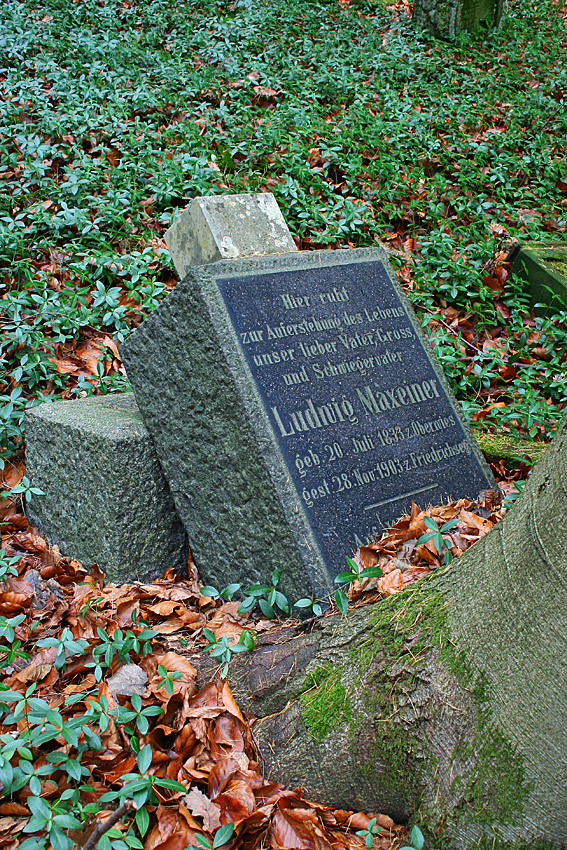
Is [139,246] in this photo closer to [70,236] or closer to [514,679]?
[70,236]

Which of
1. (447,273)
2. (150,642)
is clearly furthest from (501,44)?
(150,642)

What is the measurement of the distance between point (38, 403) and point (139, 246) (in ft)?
6.22

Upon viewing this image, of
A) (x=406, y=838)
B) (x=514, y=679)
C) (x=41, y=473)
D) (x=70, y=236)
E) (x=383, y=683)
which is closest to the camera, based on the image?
(x=514, y=679)

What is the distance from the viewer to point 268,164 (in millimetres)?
6125

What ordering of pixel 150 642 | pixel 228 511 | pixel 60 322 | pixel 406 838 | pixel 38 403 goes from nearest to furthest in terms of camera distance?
pixel 406 838
pixel 150 642
pixel 228 511
pixel 38 403
pixel 60 322

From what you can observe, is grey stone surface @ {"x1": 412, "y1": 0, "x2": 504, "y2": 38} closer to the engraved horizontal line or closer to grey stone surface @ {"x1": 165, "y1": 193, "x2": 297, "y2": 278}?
grey stone surface @ {"x1": 165, "y1": 193, "x2": 297, "y2": 278}

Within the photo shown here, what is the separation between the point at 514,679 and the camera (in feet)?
4.85

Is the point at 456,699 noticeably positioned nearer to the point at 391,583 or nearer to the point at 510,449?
the point at 391,583

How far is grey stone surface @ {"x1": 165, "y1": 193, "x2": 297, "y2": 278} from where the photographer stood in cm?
331

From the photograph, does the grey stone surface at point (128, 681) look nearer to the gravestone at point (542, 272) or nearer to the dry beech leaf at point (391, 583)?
the dry beech leaf at point (391, 583)

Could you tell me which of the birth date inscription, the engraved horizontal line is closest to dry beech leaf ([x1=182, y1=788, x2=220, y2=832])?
the birth date inscription

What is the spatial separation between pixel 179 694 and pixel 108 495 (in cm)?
110

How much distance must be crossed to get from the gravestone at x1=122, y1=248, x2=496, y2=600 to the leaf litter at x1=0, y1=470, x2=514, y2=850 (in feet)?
0.57

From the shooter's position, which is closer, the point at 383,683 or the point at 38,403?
the point at 383,683
